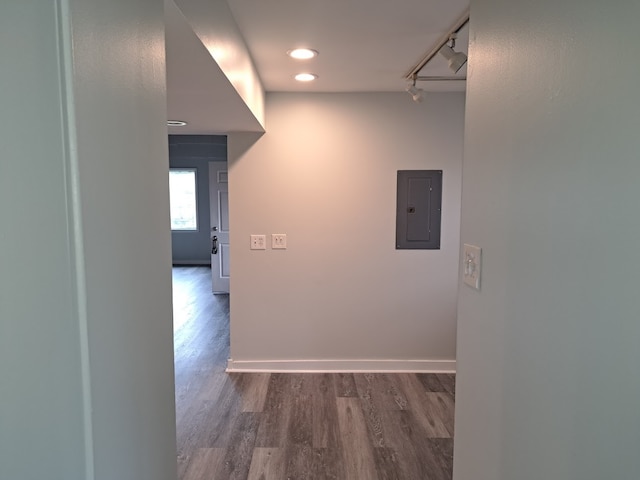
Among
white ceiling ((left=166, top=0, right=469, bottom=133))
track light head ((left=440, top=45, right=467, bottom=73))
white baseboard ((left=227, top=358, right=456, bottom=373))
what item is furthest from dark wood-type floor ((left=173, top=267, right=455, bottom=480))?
track light head ((left=440, top=45, right=467, bottom=73))

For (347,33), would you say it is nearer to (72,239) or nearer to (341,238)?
(341,238)

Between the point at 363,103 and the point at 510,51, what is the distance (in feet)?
7.47

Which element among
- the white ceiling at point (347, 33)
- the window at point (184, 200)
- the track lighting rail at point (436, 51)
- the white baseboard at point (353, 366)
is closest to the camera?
the white ceiling at point (347, 33)

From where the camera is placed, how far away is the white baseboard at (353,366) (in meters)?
3.42

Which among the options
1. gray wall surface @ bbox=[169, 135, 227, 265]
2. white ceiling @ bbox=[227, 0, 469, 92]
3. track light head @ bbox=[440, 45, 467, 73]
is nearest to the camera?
white ceiling @ bbox=[227, 0, 469, 92]

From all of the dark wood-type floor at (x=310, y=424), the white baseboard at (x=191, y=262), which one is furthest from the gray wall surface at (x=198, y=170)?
the dark wood-type floor at (x=310, y=424)

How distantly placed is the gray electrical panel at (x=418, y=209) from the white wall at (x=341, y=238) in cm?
6

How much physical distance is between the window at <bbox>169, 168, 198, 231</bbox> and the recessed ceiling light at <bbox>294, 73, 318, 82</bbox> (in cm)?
594

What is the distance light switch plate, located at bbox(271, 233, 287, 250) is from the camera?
10.9ft

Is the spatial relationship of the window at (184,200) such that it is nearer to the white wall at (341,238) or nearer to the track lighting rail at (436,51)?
the white wall at (341,238)

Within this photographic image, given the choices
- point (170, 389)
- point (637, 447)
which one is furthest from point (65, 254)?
point (637, 447)

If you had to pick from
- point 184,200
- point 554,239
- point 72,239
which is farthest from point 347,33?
point 184,200

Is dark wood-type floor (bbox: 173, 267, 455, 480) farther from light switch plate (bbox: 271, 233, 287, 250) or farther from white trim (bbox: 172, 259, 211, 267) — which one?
white trim (bbox: 172, 259, 211, 267)

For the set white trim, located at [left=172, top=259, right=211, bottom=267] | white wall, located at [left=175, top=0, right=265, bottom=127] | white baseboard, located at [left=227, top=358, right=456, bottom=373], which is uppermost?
white wall, located at [left=175, top=0, right=265, bottom=127]
